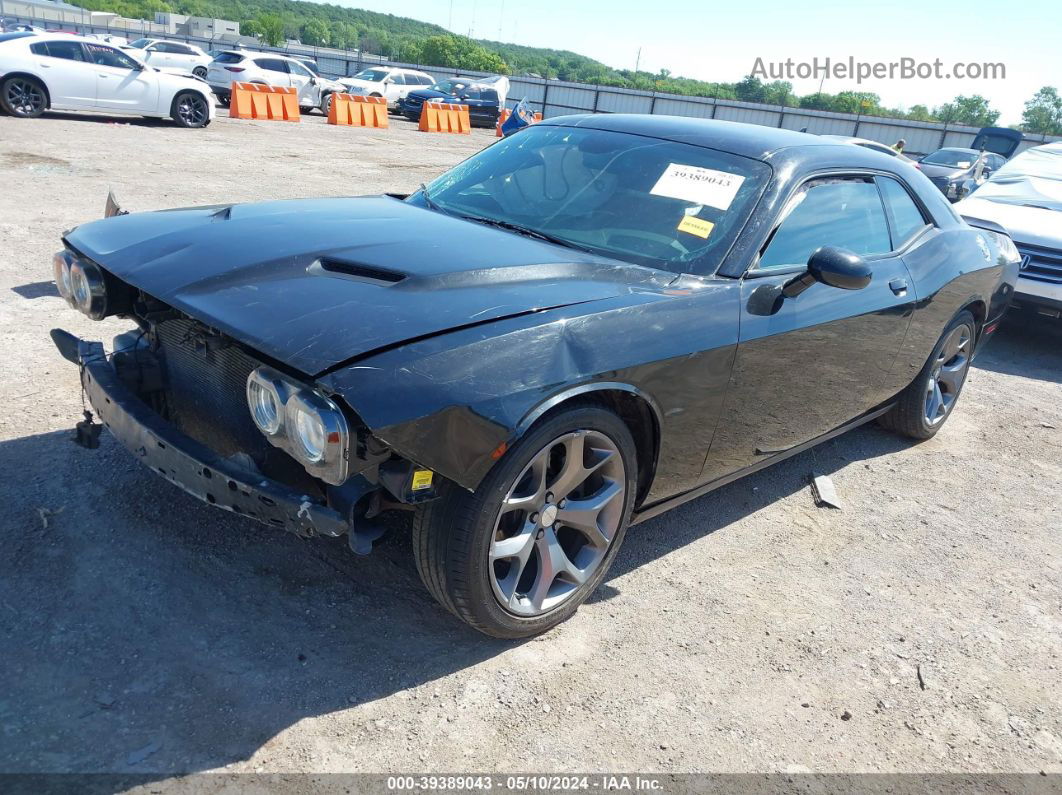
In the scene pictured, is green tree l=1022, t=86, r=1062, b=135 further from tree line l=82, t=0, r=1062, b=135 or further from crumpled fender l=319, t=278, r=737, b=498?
crumpled fender l=319, t=278, r=737, b=498

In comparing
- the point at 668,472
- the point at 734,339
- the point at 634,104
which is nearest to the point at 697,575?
the point at 668,472

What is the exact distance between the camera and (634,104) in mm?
37062

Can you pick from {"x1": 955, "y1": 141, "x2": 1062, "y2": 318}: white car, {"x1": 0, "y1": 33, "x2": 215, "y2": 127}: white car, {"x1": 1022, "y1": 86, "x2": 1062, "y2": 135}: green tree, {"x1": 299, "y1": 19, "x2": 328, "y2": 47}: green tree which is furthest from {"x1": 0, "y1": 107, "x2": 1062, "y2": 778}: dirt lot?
{"x1": 299, "y1": 19, "x2": 328, "y2": 47}: green tree

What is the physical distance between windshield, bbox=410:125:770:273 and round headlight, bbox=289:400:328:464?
4.71ft

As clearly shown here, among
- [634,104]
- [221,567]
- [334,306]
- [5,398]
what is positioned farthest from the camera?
[634,104]

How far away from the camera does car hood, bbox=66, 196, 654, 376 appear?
93.3 inches

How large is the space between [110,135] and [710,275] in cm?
1335

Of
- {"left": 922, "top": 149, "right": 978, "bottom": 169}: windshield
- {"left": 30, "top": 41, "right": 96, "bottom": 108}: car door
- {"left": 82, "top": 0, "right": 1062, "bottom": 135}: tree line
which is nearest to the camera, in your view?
{"left": 30, "top": 41, "right": 96, "bottom": 108}: car door

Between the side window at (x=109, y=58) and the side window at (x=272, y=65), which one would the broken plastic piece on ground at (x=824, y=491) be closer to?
the side window at (x=109, y=58)

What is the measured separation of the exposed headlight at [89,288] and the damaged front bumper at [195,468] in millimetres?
178

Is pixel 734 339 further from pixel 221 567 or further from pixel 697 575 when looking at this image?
pixel 221 567

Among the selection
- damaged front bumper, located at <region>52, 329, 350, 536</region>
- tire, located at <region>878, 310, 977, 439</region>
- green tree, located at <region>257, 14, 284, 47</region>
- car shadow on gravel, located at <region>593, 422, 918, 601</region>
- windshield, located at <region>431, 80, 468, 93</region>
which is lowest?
car shadow on gravel, located at <region>593, 422, 918, 601</region>

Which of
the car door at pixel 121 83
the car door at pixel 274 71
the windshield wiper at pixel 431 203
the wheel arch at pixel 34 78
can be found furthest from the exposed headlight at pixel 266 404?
the car door at pixel 274 71

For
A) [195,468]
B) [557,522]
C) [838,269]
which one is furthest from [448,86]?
[195,468]
